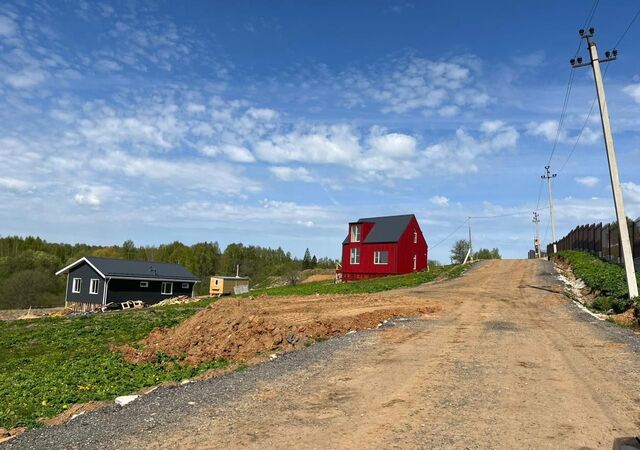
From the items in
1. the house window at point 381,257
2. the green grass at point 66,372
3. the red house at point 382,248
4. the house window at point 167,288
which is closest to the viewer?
the green grass at point 66,372

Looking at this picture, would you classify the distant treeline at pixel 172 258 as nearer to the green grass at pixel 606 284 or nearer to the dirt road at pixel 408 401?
the green grass at pixel 606 284

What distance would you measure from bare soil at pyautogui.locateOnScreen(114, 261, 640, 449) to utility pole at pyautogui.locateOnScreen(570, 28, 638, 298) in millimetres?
4869

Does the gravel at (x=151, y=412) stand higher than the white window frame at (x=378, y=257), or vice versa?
the white window frame at (x=378, y=257)

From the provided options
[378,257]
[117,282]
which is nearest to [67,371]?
[117,282]

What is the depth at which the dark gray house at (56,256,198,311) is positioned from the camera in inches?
1825

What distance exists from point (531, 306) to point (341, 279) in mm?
33028

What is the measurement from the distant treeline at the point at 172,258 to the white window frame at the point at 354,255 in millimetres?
25464

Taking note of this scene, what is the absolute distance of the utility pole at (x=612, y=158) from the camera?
1844cm

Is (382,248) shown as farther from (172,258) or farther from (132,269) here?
(172,258)

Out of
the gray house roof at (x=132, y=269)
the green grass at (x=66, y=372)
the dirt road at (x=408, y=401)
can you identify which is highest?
the gray house roof at (x=132, y=269)

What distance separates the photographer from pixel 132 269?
161 feet

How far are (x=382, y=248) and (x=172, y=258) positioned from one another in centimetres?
8272

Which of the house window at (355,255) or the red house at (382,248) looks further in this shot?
the house window at (355,255)

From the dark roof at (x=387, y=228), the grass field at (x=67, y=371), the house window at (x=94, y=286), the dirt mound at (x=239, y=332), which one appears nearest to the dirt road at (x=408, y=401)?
the grass field at (x=67, y=371)
